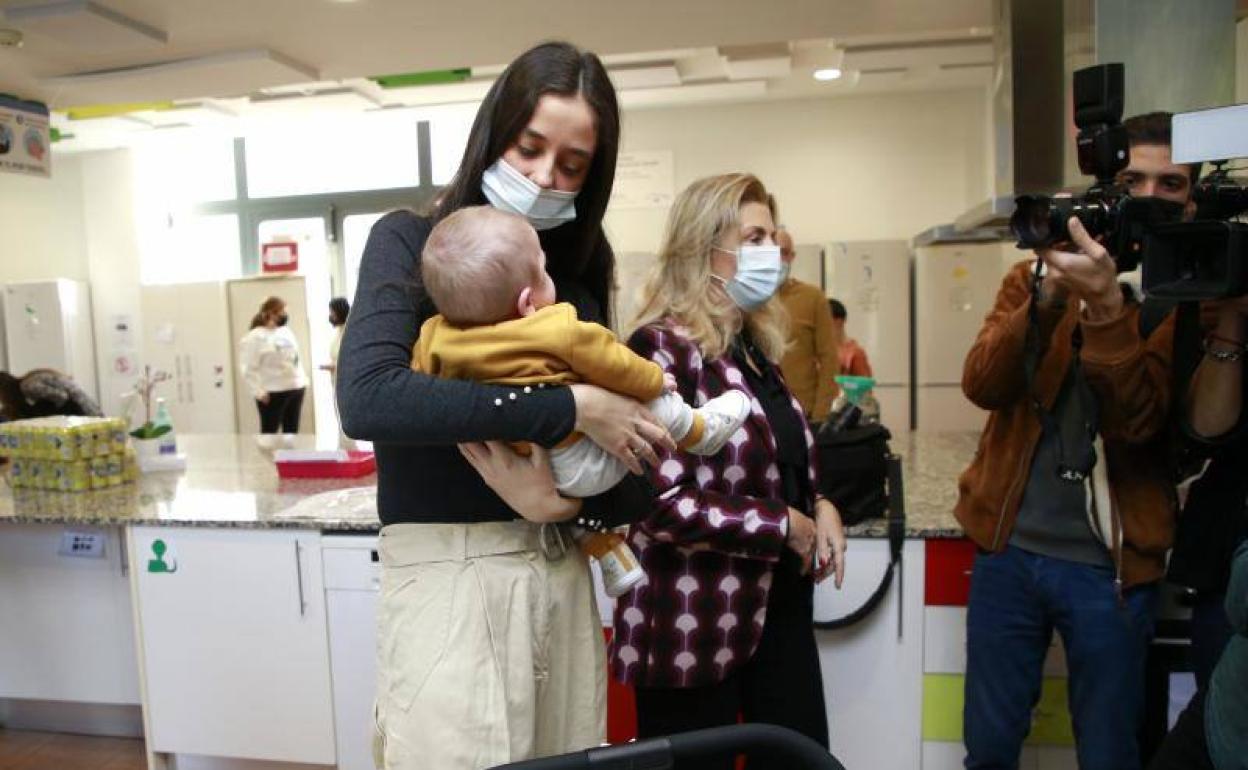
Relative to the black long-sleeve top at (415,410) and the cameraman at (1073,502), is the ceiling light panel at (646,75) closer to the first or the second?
the cameraman at (1073,502)

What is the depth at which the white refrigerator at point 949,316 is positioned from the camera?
18.7 ft

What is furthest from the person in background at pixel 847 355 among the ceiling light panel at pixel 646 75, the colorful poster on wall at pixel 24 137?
the colorful poster on wall at pixel 24 137

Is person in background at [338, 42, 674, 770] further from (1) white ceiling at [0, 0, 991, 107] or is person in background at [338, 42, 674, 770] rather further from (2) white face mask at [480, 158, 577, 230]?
(1) white ceiling at [0, 0, 991, 107]

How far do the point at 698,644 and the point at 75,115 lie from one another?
19.6 feet

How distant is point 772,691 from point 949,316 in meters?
4.89

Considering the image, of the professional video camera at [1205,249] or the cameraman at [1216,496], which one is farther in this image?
the cameraman at [1216,496]

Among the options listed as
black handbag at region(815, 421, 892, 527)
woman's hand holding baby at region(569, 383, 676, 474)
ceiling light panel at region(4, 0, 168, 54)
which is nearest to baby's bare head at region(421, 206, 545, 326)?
woman's hand holding baby at region(569, 383, 676, 474)

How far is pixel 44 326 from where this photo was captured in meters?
7.33

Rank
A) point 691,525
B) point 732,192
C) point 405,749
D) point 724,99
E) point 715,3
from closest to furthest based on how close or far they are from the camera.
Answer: point 405,749, point 691,525, point 732,192, point 715,3, point 724,99

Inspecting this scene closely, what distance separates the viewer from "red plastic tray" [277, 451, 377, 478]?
2.82 metres

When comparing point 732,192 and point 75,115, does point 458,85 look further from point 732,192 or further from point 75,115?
point 732,192

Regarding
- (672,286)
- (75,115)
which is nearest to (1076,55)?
(672,286)

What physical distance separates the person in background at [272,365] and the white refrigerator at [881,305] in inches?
170

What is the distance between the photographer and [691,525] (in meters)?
1.35
